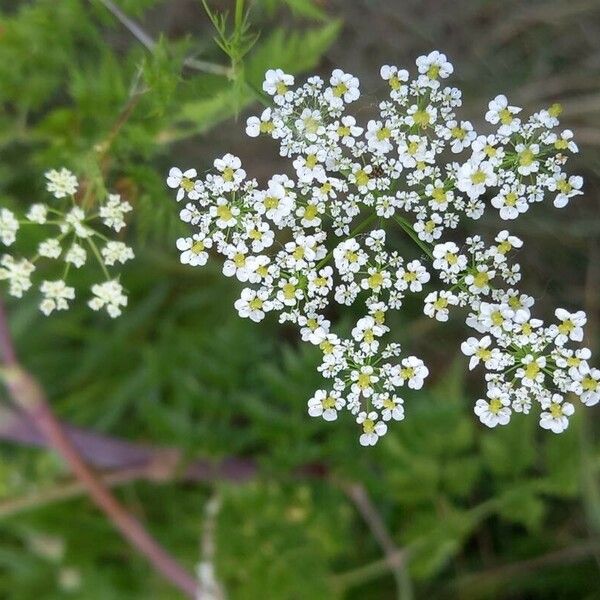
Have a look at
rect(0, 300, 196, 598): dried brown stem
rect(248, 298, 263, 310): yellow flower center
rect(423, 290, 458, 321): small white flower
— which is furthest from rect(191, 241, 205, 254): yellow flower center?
rect(0, 300, 196, 598): dried brown stem

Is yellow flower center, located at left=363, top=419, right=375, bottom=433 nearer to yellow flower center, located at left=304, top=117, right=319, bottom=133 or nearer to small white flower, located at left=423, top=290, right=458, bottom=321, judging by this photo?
small white flower, located at left=423, top=290, right=458, bottom=321

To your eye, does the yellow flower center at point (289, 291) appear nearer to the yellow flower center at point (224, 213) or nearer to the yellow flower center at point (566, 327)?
the yellow flower center at point (224, 213)

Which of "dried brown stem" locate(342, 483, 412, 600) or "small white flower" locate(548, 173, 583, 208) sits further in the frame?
"dried brown stem" locate(342, 483, 412, 600)

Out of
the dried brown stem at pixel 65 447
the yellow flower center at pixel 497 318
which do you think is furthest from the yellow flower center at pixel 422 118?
the dried brown stem at pixel 65 447

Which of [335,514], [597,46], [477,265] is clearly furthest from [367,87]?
[335,514]

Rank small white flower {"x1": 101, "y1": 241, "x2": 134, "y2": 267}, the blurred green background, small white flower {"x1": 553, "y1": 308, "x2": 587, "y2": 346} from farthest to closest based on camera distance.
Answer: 1. the blurred green background
2. small white flower {"x1": 101, "y1": 241, "x2": 134, "y2": 267}
3. small white flower {"x1": 553, "y1": 308, "x2": 587, "y2": 346}

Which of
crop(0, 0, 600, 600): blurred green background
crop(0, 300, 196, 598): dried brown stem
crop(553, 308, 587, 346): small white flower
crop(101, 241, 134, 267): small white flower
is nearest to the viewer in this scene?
crop(553, 308, 587, 346): small white flower

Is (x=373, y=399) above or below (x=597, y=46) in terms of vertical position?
below

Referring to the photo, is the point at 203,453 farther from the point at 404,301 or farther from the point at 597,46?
the point at 597,46

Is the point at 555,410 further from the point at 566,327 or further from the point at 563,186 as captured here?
the point at 563,186
